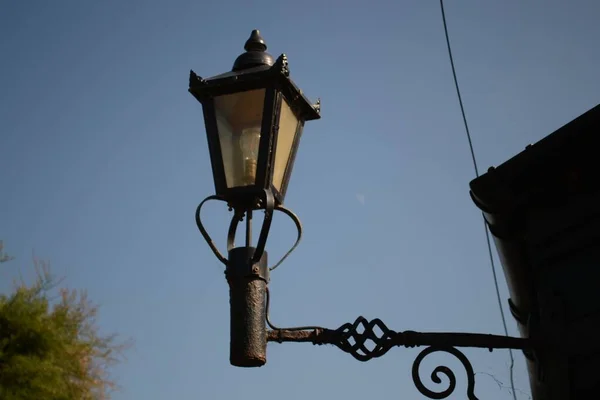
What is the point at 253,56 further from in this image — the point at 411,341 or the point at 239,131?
the point at 411,341

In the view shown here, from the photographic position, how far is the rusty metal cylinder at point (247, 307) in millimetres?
2816

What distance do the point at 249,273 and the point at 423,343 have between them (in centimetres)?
71

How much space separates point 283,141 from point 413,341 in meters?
1.00

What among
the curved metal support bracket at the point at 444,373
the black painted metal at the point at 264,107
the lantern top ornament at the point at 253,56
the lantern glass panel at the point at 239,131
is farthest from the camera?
the lantern top ornament at the point at 253,56

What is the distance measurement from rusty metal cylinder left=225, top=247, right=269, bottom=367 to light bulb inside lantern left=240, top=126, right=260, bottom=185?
308 mm

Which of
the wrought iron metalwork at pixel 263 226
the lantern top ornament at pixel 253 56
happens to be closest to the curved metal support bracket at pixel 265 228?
the wrought iron metalwork at pixel 263 226

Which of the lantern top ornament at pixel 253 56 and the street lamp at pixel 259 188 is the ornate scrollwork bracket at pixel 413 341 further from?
the lantern top ornament at pixel 253 56

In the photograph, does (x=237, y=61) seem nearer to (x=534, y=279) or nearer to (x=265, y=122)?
(x=265, y=122)

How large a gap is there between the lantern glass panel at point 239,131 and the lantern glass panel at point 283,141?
0.29 ft

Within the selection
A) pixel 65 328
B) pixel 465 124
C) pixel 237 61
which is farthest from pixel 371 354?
pixel 65 328

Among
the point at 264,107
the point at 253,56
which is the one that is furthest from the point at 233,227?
the point at 253,56

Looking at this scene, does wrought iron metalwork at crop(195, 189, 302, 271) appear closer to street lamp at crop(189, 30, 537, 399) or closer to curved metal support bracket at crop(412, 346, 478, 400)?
street lamp at crop(189, 30, 537, 399)

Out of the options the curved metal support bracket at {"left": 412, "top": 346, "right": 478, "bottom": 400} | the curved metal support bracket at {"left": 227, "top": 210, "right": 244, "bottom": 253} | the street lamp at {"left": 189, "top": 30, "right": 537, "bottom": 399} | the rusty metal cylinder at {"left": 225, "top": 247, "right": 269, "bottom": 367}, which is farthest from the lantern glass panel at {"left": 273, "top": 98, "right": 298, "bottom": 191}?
the curved metal support bracket at {"left": 412, "top": 346, "right": 478, "bottom": 400}

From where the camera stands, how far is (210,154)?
320cm
